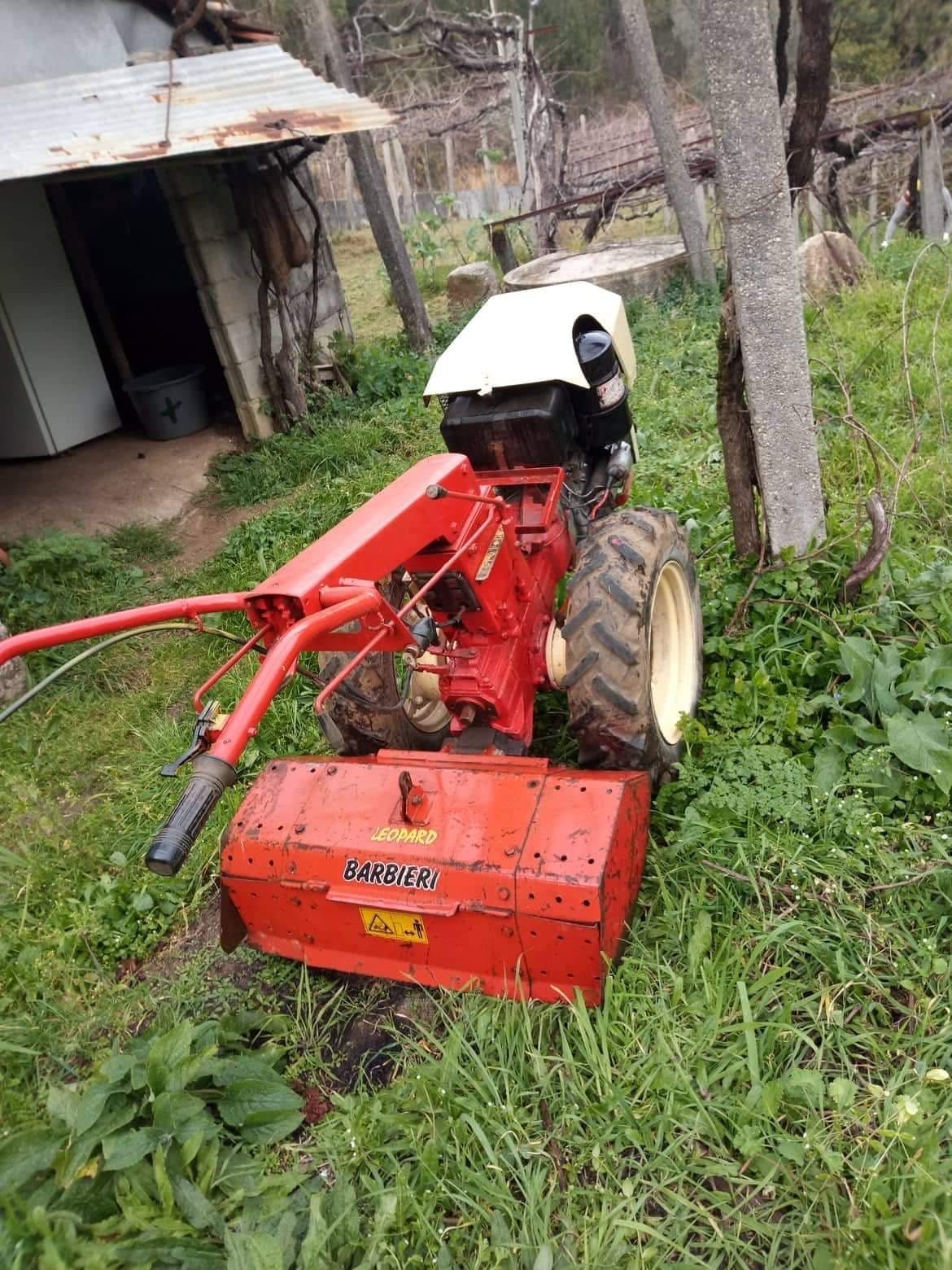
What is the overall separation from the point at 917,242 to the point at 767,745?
7.01 m

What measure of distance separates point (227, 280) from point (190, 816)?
6.23 m

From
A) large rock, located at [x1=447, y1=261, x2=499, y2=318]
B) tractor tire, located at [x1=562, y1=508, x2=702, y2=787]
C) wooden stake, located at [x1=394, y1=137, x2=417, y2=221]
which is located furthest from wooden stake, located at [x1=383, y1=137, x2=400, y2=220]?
tractor tire, located at [x1=562, y1=508, x2=702, y2=787]

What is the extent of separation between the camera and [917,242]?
7766 millimetres

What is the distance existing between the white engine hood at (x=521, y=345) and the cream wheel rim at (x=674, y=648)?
75 cm

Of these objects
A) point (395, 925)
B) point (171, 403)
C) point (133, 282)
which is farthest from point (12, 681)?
point (133, 282)

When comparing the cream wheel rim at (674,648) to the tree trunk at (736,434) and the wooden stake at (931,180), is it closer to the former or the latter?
the tree trunk at (736,434)

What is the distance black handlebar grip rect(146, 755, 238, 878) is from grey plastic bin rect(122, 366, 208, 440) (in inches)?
246

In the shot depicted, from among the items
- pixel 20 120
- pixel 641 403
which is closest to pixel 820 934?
pixel 641 403

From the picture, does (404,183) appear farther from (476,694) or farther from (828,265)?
(476,694)

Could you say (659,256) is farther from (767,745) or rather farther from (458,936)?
(458,936)

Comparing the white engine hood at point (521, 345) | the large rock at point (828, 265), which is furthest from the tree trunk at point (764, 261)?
the large rock at point (828, 265)

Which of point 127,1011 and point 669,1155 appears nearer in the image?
point 669,1155

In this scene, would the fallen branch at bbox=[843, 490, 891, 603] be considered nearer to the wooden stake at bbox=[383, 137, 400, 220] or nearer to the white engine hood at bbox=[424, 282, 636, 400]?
the white engine hood at bbox=[424, 282, 636, 400]

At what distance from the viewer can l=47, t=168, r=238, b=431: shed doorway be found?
297 inches
